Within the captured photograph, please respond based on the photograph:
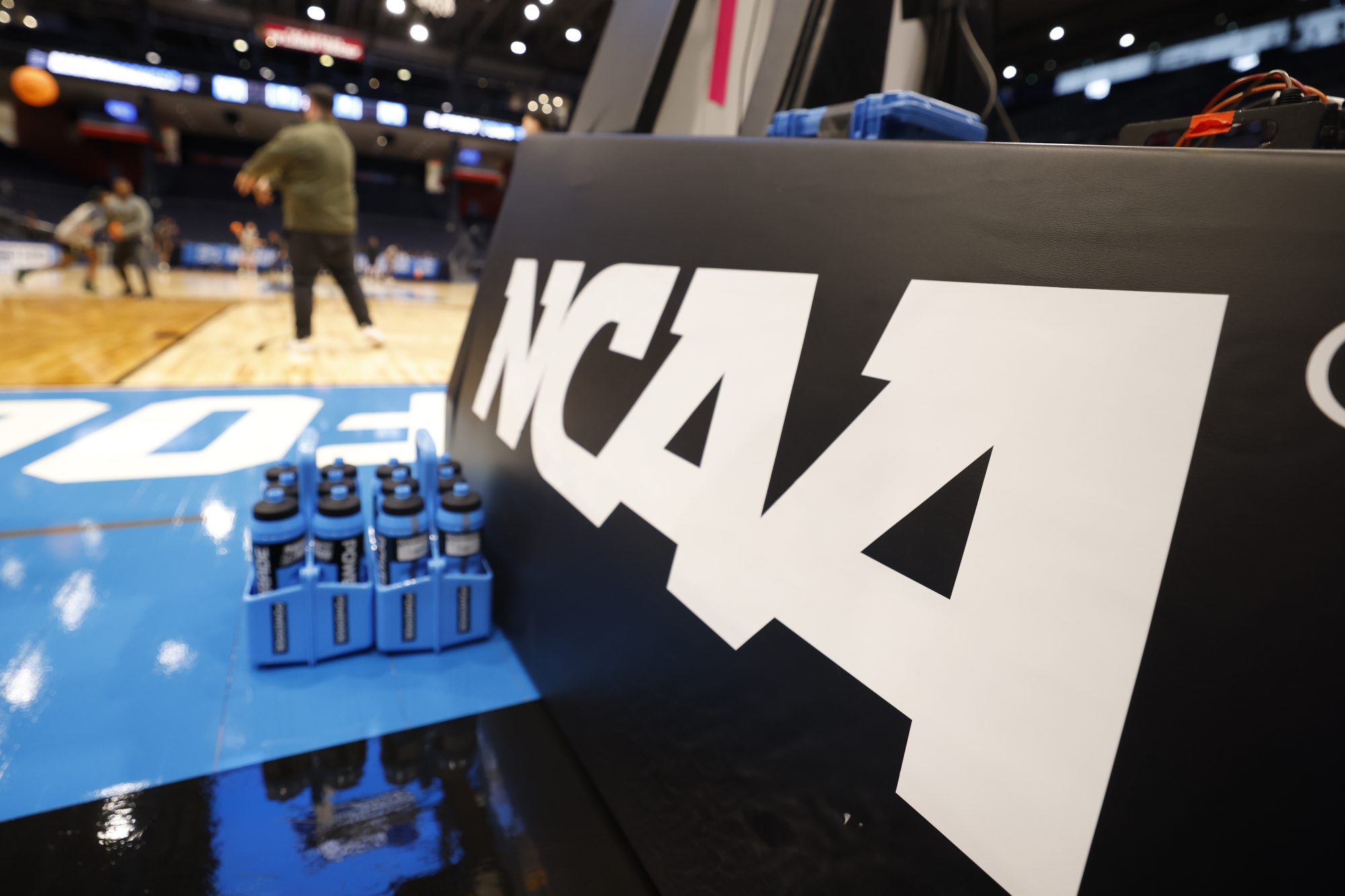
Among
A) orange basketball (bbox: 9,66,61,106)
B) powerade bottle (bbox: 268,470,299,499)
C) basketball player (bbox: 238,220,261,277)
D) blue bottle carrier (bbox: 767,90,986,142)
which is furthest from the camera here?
basketball player (bbox: 238,220,261,277)

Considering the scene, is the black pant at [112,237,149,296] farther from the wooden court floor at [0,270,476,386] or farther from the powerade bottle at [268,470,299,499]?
the powerade bottle at [268,470,299,499]

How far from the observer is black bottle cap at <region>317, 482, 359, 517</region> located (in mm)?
1519

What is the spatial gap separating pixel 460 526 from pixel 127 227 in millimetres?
9111

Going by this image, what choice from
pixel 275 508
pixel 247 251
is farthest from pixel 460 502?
pixel 247 251

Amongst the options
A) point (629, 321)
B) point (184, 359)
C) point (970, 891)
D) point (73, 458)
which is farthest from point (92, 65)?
point (970, 891)

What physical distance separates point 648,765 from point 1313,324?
946mm

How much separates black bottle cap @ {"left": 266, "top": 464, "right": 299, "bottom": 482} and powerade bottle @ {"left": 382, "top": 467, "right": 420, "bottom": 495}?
0.91 feet

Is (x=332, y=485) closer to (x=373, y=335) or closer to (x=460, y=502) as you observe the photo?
(x=460, y=502)

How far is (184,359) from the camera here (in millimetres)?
4551

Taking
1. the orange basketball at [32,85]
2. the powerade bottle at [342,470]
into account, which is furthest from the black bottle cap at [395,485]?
the orange basketball at [32,85]

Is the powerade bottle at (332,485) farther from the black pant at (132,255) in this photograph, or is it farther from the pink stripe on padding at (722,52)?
the black pant at (132,255)

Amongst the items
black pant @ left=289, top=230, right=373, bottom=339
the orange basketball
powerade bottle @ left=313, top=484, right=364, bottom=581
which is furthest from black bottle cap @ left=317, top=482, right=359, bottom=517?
the orange basketball

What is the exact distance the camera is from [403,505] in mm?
1527

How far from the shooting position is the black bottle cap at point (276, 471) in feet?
5.69
